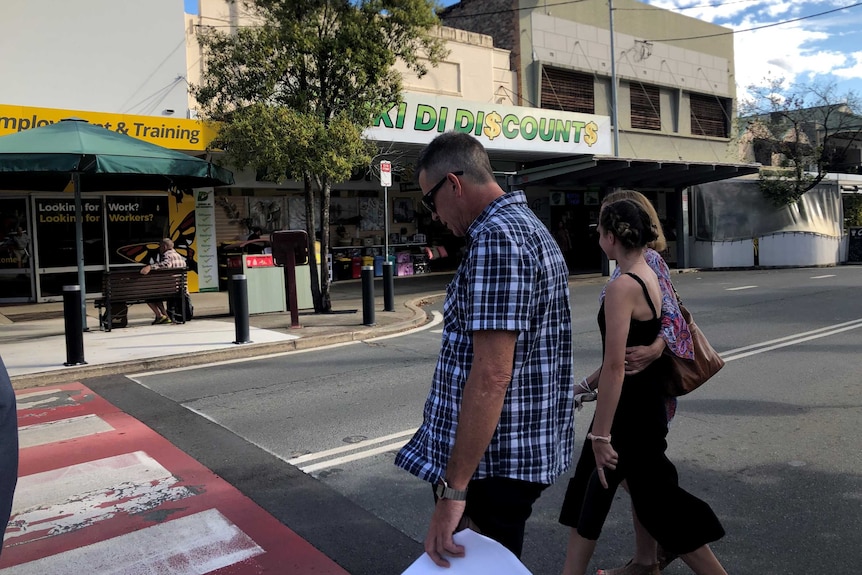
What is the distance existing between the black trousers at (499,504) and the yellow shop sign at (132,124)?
40.5ft

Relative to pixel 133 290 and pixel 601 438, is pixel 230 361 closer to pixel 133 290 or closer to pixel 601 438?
pixel 133 290

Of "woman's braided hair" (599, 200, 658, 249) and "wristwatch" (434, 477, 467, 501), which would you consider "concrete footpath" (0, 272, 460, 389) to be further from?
"wristwatch" (434, 477, 467, 501)

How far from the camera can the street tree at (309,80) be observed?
36.4 ft

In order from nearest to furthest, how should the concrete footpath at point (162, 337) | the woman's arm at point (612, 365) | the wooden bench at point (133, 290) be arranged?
1. the woman's arm at point (612, 365)
2. the concrete footpath at point (162, 337)
3. the wooden bench at point (133, 290)

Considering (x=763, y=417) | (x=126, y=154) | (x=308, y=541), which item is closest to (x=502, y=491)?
(x=308, y=541)

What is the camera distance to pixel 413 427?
574 cm

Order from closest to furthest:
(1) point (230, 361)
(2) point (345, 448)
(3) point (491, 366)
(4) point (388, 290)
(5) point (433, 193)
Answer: (3) point (491, 366) < (5) point (433, 193) < (2) point (345, 448) < (1) point (230, 361) < (4) point (388, 290)

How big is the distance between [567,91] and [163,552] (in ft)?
85.5

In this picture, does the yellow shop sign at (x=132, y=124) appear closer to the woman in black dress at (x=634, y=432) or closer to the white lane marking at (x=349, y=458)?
the white lane marking at (x=349, y=458)

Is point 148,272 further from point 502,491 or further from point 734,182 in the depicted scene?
point 734,182

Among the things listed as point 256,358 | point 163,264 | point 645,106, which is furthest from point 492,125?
point 645,106

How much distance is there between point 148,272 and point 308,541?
8.67m

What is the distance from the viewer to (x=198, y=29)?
16.9 meters

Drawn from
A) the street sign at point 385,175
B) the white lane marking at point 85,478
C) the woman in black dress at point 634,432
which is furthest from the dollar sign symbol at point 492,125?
the woman in black dress at point 634,432
